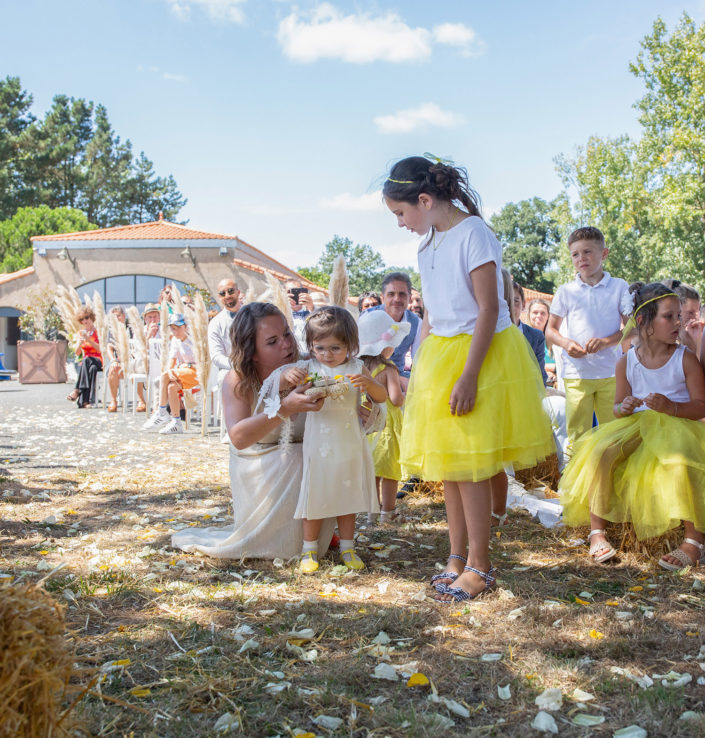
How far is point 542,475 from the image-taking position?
556 cm

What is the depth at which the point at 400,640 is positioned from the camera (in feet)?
8.64

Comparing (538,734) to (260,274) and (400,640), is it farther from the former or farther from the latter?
(260,274)

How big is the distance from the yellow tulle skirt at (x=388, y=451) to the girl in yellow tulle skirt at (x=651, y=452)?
3.72ft

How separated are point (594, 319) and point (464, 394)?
2612mm

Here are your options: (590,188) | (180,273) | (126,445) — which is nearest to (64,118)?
(180,273)

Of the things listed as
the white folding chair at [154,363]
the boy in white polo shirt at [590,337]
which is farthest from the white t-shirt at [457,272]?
the white folding chair at [154,363]

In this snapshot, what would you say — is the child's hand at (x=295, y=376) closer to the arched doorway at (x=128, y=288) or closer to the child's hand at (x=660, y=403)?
the child's hand at (x=660, y=403)

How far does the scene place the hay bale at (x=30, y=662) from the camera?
1.34 meters

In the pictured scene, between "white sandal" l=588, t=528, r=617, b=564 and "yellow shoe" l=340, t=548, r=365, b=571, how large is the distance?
122cm

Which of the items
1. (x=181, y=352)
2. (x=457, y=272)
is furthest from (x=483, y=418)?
(x=181, y=352)

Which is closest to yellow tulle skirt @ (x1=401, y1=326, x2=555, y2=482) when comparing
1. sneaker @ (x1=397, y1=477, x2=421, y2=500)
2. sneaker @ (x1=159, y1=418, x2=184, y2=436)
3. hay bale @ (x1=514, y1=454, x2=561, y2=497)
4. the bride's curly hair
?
the bride's curly hair

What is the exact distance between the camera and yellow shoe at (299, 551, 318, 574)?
3.54 meters

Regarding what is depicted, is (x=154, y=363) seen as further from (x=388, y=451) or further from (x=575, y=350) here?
(x=575, y=350)

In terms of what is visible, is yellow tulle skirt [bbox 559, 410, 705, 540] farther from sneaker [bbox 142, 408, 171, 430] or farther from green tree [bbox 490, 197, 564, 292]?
green tree [bbox 490, 197, 564, 292]
